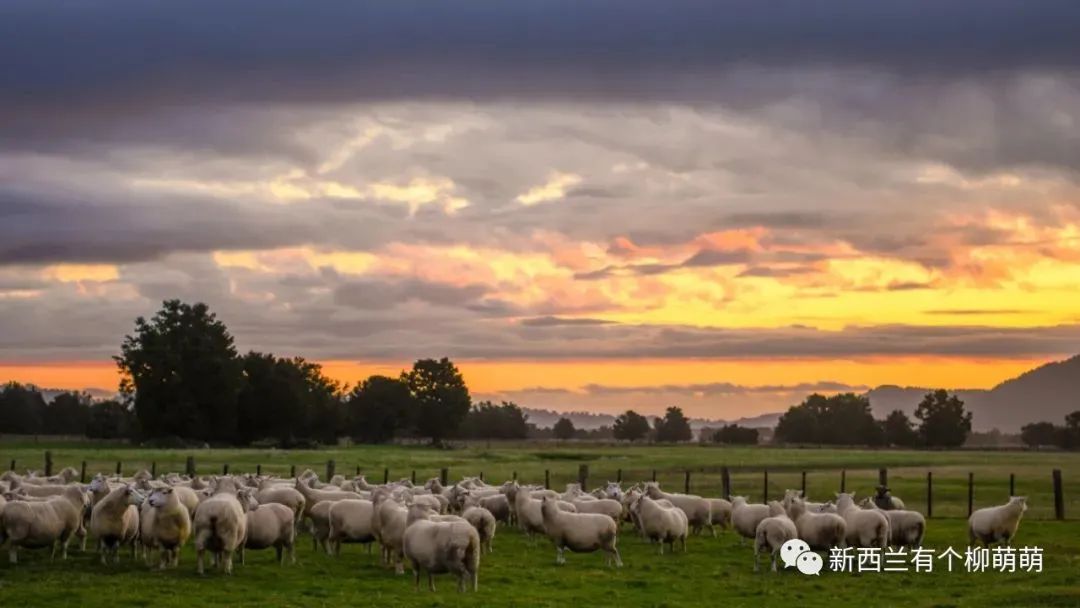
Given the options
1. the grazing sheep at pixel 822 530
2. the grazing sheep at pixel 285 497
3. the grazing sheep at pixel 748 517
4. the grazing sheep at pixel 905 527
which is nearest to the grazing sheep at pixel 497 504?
the grazing sheep at pixel 285 497

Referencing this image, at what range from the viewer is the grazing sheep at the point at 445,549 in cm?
2369

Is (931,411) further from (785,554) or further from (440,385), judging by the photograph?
(785,554)

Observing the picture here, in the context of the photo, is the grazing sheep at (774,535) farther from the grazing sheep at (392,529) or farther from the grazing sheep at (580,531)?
the grazing sheep at (392,529)

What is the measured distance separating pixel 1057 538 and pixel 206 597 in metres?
24.1

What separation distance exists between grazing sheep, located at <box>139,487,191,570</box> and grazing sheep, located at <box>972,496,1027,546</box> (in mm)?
18312

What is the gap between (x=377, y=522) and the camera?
91.1ft

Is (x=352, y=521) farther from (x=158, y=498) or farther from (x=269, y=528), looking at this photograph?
(x=158, y=498)

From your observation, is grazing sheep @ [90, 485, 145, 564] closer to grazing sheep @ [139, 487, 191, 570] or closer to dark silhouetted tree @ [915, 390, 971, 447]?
grazing sheep @ [139, 487, 191, 570]

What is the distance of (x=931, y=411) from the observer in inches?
6526

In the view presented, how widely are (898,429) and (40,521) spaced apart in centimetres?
15655

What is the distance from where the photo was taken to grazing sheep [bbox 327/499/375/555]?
2862 centimetres

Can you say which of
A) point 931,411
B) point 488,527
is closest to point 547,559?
point 488,527

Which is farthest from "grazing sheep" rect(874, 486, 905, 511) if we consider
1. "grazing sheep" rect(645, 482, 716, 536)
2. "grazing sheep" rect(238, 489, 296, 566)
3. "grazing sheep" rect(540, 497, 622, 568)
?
"grazing sheep" rect(238, 489, 296, 566)

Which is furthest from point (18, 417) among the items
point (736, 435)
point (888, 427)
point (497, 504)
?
point (497, 504)
